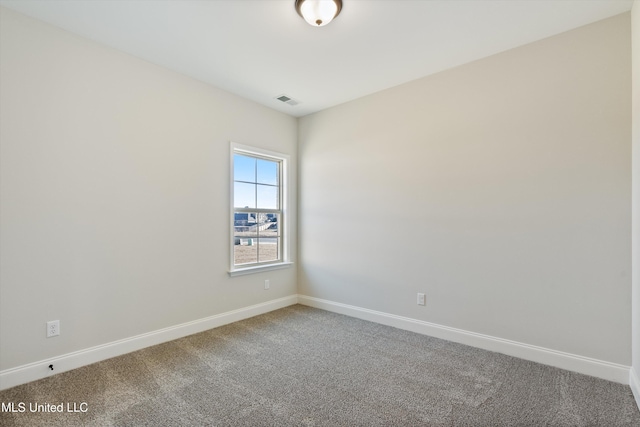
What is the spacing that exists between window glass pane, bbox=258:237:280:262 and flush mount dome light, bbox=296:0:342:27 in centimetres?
Result: 261

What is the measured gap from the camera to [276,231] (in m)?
4.19

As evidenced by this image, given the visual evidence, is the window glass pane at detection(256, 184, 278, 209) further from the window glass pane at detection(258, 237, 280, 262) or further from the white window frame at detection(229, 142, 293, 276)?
the window glass pane at detection(258, 237, 280, 262)

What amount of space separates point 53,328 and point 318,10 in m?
3.05

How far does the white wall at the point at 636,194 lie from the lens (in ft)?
6.52

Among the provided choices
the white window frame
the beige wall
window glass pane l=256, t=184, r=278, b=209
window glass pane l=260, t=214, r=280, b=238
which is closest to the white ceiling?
the beige wall

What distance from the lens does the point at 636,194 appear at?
2047 millimetres

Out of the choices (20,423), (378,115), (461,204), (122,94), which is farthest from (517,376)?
(122,94)

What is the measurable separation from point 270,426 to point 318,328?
62.6 inches

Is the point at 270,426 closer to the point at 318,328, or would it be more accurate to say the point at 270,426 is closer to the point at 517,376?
the point at 318,328

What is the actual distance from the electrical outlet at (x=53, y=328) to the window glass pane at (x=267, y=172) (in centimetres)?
239

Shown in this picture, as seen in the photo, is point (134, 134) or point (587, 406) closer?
point (587, 406)

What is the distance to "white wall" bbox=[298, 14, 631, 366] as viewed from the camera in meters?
2.25

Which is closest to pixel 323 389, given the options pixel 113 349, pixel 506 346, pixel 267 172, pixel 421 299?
pixel 421 299

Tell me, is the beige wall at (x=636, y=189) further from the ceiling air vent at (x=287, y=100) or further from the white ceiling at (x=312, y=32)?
the ceiling air vent at (x=287, y=100)
